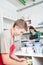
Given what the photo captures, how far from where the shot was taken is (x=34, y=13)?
7.40ft

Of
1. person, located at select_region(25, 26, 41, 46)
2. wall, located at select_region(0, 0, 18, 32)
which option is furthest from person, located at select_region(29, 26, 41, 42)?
wall, located at select_region(0, 0, 18, 32)

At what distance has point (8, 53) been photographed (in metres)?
1.56

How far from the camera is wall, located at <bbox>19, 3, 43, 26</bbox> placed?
2203 mm

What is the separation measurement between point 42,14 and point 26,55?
29.5 inches

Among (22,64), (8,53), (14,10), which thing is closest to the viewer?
(8,53)

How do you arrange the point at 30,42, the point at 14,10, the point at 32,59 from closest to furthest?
the point at 32,59
the point at 30,42
the point at 14,10

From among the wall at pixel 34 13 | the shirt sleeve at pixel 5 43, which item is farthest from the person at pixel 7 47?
the wall at pixel 34 13

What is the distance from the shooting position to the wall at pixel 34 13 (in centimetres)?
220

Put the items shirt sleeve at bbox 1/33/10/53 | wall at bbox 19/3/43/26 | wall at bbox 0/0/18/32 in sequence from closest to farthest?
shirt sleeve at bbox 1/33/10/53, wall at bbox 0/0/18/32, wall at bbox 19/3/43/26

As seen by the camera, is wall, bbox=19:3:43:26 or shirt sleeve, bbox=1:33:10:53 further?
wall, bbox=19:3:43:26

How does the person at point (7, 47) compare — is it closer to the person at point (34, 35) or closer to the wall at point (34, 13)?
the person at point (34, 35)

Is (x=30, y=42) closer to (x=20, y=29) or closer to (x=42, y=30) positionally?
(x=42, y=30)

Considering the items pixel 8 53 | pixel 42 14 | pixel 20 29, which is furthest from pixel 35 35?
pixel 8 53

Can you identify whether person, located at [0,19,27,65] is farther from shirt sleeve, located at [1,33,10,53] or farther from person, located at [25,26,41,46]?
person, located at [25,26,41,46]
